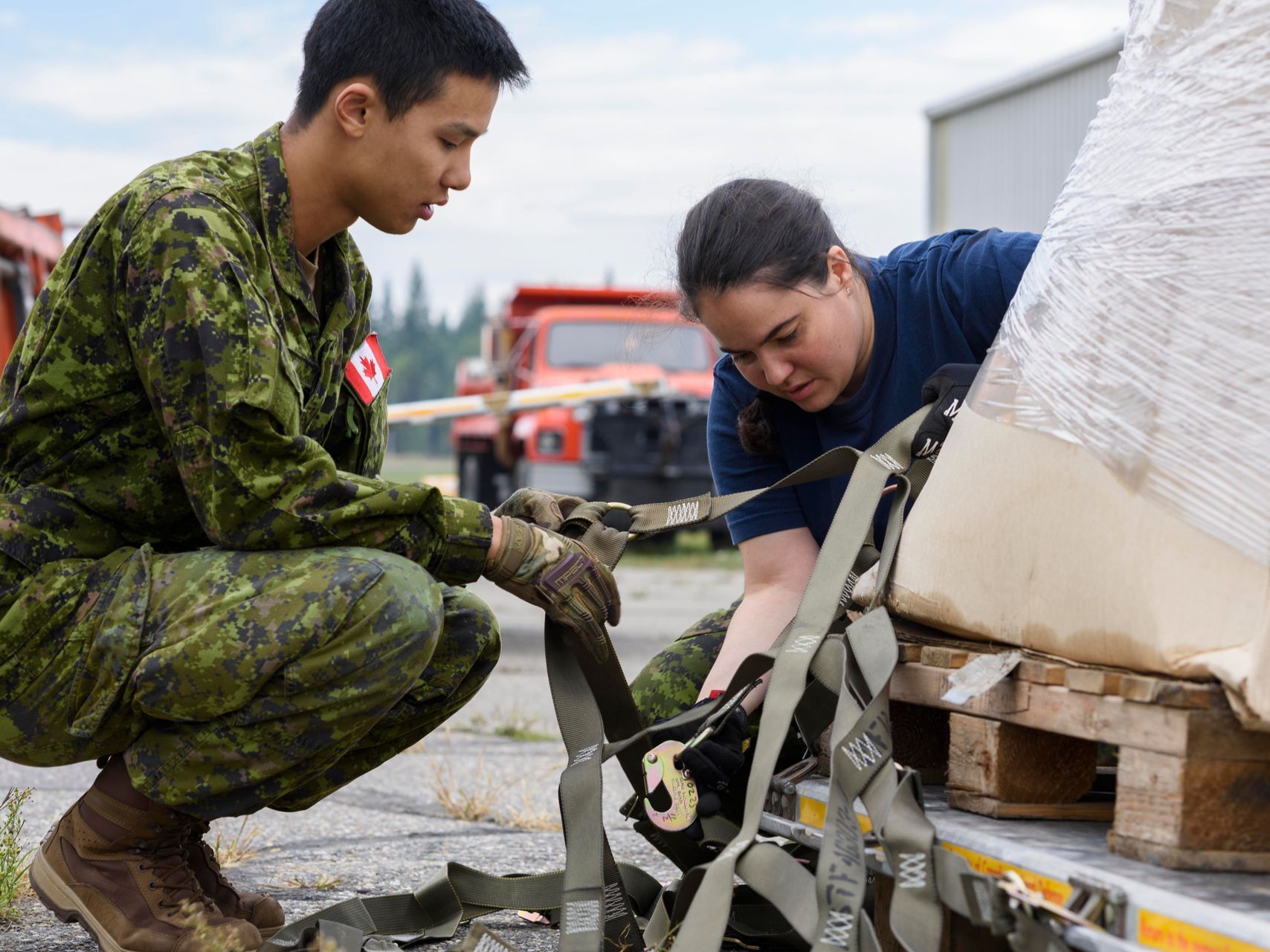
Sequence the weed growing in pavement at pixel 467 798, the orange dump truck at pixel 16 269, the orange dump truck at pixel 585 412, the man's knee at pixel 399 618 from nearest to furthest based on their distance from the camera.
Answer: the man's knee at pixel 399 618
the weed growing in pavement at pixel 467 798
the orange dump truck at pixel 16 269
the orange dump truck at pixel 585 412

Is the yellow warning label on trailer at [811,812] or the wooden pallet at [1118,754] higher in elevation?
the wooden pallet at [1118,754]

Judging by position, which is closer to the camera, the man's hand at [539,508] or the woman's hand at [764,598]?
the man's hand at [539,508]

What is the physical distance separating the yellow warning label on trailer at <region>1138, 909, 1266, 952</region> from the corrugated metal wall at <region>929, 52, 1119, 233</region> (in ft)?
40.3

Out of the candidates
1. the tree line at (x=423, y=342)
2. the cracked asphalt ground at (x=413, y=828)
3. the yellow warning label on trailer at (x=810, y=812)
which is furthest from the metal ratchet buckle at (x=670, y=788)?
the tree line at (x=423, y=342)

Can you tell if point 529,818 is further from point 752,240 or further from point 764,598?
point 752,240

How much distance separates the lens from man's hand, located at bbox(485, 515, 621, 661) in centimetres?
212

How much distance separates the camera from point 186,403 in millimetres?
1973

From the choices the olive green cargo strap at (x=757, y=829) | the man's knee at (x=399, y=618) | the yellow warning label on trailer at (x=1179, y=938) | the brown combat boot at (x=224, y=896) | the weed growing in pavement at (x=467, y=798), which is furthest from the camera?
the weed growing in pavement at (x=467, y=798)

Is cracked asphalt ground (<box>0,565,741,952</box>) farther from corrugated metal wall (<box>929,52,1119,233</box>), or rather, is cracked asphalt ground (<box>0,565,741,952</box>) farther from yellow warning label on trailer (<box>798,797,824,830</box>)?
corrugated metal wall (<box>929,52,1119,233</box>)

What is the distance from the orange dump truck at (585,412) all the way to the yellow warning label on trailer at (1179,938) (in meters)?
6.68

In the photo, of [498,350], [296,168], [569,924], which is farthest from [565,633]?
[498,350]

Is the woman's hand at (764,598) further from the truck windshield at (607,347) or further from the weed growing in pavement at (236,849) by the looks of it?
the truck windshield at (607,347)

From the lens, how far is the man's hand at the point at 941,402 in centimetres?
202

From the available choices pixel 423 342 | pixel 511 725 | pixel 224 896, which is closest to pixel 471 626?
pixel 224 896
